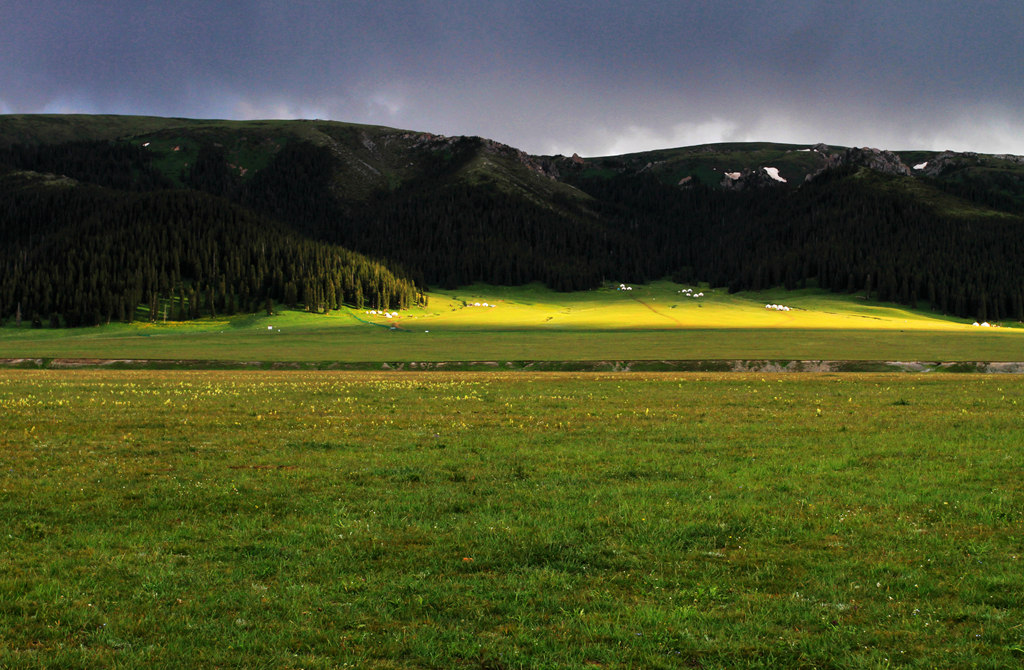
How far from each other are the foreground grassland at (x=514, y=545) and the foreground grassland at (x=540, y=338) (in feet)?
159

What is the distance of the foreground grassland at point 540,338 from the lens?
74562mm

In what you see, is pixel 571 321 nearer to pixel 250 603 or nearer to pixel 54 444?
pixel 54 444

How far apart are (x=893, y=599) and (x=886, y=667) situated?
216 centimetres

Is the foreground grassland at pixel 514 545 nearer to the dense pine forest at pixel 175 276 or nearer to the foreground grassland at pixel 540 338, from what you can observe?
the foreground grassland at pixel 540 338

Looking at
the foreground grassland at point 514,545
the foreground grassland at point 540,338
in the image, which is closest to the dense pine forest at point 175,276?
the foreground grassland at point 540,338

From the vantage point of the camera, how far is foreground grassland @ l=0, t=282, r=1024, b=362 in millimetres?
74562

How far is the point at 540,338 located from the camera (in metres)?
99.5

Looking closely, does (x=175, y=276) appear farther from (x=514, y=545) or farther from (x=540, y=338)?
(x=514, y=545)

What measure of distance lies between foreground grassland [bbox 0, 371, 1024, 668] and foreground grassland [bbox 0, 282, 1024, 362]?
4831 centimetres

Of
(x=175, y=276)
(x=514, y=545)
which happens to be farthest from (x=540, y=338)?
(x=175, y=276)

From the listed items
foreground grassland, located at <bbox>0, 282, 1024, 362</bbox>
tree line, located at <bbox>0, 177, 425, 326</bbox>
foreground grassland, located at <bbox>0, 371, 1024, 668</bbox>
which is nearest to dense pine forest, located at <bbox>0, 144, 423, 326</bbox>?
tree line, located at <bbox>0, 177, 425, 326</bbox>

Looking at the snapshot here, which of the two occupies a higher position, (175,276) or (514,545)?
(175,276)

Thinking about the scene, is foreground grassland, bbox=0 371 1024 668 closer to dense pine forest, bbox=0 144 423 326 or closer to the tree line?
the tree line

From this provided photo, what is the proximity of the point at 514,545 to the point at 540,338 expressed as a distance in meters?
87.6
